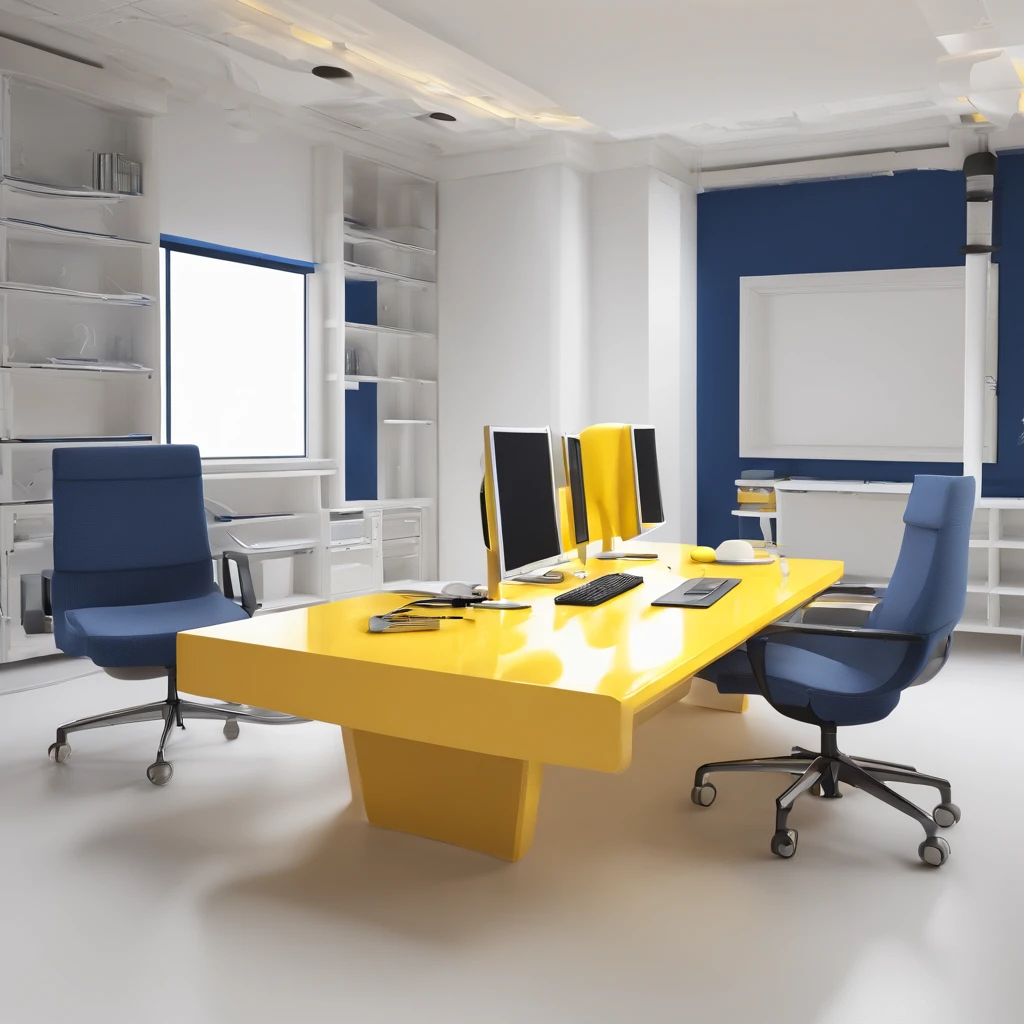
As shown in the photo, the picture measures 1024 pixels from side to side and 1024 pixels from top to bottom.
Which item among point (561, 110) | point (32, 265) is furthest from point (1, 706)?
point (561, 110)

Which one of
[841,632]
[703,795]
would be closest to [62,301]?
[703,795]

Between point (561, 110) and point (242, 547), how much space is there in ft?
11.2

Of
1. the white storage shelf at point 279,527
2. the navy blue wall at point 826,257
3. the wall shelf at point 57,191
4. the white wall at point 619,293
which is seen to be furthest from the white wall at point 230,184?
the navy blue wall at point 826,257

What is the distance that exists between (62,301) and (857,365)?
5.35m

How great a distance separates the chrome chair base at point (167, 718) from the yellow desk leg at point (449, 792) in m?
0.66

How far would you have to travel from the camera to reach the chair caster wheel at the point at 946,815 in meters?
3.27

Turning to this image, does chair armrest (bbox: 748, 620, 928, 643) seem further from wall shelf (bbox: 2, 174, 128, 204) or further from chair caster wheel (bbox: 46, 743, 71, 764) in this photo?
wall shelf (bbox: 2, 174, 128, 204)

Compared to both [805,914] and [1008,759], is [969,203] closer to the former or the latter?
[1008,759]

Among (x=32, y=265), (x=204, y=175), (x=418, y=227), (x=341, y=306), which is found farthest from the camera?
(x=418, y=227)

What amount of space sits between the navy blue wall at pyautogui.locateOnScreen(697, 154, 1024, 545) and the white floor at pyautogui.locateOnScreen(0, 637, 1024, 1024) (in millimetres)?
3928

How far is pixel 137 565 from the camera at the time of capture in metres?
4.32

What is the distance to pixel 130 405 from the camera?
19.4ft

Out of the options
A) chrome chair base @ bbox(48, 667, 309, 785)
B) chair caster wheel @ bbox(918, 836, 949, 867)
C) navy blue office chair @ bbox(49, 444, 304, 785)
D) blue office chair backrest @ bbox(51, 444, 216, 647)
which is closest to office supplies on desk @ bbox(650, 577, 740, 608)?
chair caster wheel @ bbox(918, 836, 949, 867)

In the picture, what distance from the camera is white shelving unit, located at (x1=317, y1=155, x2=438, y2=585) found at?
280 inches
